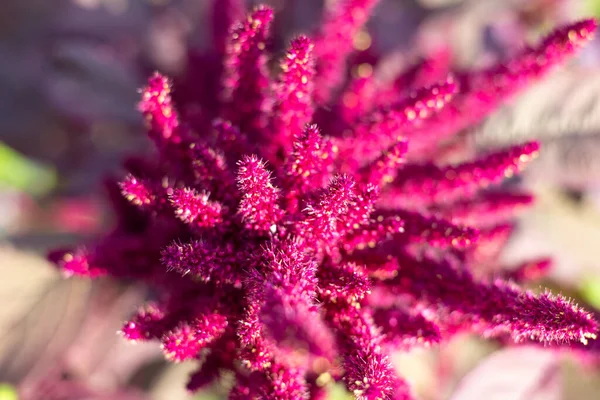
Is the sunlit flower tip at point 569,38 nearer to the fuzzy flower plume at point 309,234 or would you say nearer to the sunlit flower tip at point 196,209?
the fuzzy flower plume at point 309,234

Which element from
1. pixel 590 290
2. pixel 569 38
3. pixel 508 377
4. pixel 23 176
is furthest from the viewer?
pixel 23 176

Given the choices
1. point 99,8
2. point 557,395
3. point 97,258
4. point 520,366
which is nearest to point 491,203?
point 520,366

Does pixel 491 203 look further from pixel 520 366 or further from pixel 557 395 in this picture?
pixel 557 395

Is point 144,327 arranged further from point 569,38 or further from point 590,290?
point 590,290

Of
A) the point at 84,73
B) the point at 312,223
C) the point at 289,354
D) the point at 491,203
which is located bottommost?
the point at 289,354

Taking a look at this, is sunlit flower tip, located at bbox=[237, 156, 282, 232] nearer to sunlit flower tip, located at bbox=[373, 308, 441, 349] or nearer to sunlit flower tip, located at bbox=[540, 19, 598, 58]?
sunlit flower tip, located at bbox=[373, 308, 441, 349]

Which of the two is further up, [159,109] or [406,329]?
[159,109]

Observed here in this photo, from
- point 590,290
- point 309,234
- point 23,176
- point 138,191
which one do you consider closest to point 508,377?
point 590,290
